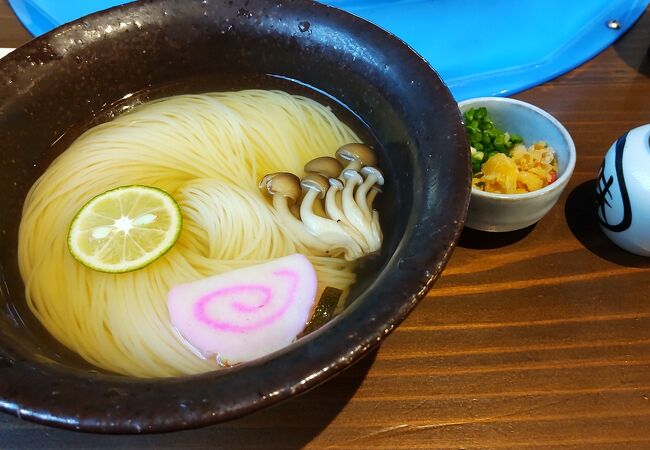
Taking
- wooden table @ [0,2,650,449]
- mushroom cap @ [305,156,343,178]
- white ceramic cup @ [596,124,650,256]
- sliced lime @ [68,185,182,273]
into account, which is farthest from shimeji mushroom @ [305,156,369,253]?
white ceramic cup @ [596,124,650,256]

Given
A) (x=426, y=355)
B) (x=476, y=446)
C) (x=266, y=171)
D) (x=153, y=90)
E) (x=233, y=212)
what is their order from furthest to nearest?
1. (x=153, y=90)
2. (x=266, y=171)
3. (x=233, y=212)
4. (x=426, y=355)
5. (x=476, y=446)

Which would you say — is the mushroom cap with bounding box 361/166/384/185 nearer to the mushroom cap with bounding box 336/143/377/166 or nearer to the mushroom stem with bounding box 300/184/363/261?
the mushroom cap with bounding box 336/143/377/166

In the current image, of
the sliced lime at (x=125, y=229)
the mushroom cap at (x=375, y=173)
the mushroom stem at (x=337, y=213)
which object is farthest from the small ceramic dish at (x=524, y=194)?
the sliced lime at (x=125, y=229)

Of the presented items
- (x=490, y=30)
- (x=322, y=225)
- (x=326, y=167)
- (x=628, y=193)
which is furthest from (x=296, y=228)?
(x=490, y=30)

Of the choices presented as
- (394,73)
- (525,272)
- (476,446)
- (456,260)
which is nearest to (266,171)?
(394,73)

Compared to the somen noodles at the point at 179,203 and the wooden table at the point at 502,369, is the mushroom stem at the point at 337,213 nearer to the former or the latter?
the somen noodles at the point at 179,203

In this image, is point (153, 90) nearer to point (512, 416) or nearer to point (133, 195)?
point (133, 195)
